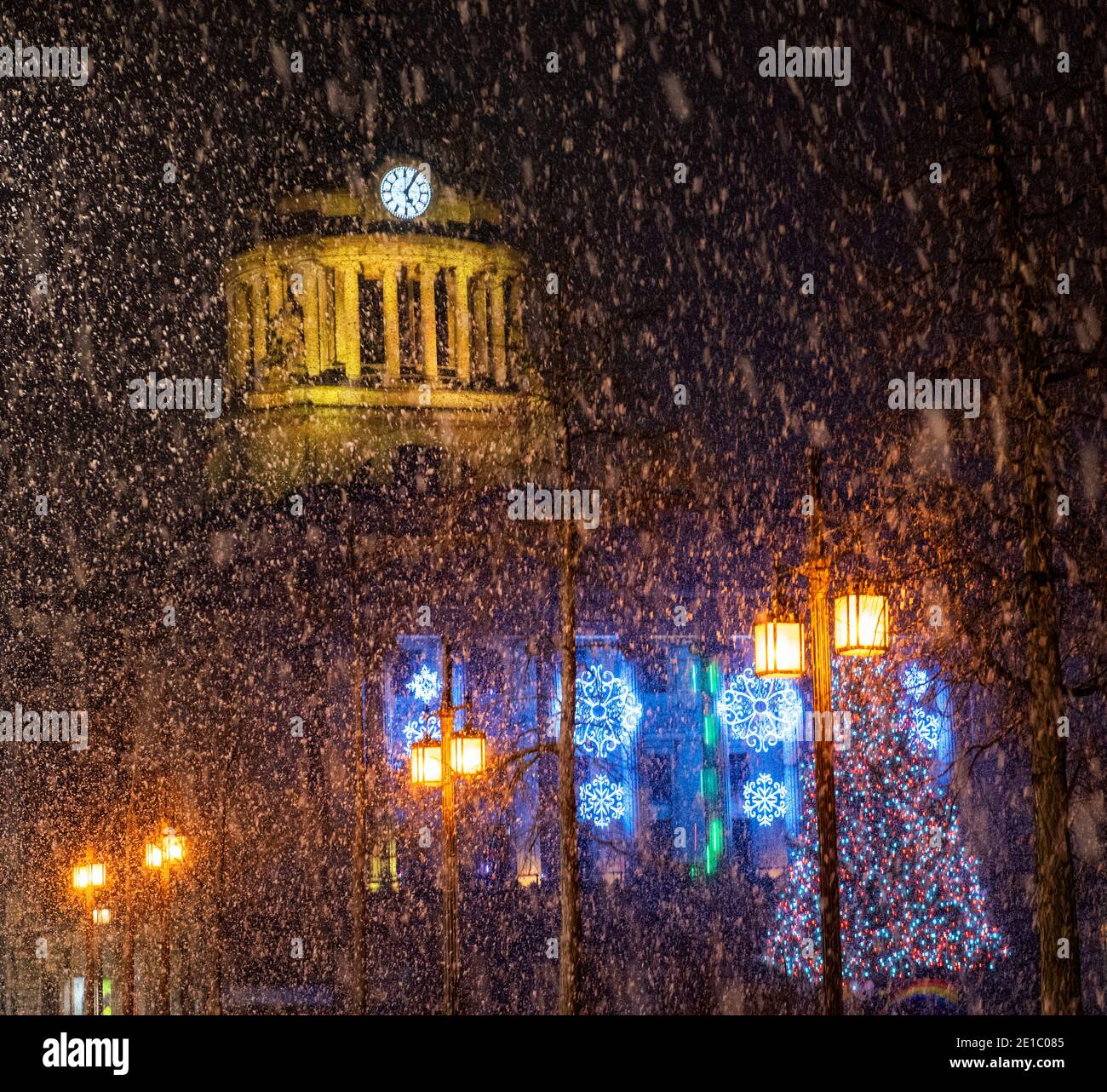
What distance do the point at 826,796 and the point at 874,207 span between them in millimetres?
4306

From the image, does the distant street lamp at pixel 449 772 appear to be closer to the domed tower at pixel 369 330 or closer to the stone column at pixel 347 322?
the domed tower at pixel 369 330

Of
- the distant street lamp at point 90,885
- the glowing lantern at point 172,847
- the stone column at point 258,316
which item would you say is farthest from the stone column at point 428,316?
the glowing lantern at point 172,847

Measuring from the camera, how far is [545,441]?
70.3 ft

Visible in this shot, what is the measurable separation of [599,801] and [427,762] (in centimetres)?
2542

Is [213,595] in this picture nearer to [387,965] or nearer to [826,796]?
[387,965]

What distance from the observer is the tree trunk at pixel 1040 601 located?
1023 cm

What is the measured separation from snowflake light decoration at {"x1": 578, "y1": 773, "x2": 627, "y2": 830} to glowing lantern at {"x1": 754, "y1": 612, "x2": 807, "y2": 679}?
103 feet

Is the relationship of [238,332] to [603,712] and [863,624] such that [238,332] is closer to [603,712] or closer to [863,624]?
[603,712]

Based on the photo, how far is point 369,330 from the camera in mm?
70750

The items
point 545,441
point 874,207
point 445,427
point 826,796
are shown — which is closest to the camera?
point 874,207

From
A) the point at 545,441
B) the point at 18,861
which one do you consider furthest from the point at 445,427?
the point at 545,441

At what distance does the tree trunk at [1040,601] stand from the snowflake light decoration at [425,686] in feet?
114

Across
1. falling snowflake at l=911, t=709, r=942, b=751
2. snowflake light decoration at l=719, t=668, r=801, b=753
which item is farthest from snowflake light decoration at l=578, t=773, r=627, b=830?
falling snowflake at l=911, t=709, r=942, b=751
